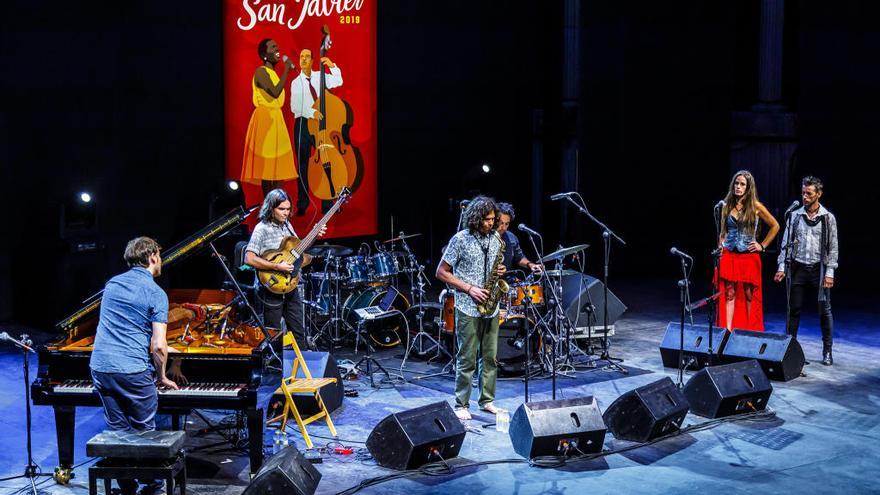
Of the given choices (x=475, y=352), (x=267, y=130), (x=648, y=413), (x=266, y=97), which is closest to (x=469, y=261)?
(x=475, y=352)

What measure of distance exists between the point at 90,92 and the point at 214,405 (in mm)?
6135

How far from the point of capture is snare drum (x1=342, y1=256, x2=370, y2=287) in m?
10.6

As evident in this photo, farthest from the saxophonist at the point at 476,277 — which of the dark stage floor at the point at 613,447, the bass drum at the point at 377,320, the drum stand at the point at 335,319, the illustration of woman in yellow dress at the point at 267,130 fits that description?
the illustration of woman in yellow dress at the point at 267,130

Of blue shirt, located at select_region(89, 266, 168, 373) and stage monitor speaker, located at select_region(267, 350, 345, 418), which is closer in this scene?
blue shirt, located at select_region(89, 266, 168, 373)

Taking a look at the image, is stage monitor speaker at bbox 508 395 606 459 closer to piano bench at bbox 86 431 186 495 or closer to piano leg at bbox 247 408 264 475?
piano leg at bbox 247 408 264 475

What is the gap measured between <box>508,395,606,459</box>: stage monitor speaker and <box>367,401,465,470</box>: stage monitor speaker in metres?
0.42

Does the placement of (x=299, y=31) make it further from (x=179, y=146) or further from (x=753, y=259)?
(x=753, y=259)

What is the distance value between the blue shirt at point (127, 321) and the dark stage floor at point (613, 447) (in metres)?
1.03

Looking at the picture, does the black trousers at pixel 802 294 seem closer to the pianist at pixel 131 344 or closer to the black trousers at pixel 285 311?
the black trousers at pixel 285 311

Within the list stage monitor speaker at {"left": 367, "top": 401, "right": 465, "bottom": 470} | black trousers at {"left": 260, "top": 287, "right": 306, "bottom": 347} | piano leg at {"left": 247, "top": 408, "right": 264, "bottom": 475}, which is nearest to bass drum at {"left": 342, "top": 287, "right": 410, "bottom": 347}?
black trousers at {"left": 260, "top": 287, "right": 306, "bottom": 347}

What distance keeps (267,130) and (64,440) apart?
21.8ft

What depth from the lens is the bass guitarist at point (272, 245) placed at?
8312 mm

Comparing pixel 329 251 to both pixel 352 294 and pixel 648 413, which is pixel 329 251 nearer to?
pixel 352 294

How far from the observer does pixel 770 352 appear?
9000 mm
